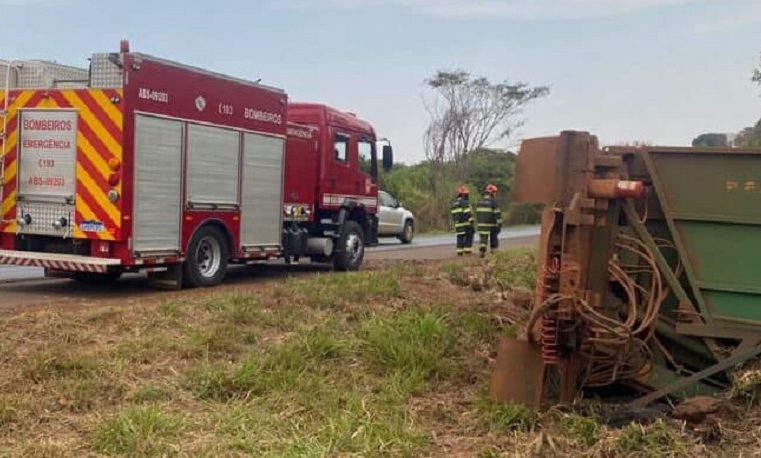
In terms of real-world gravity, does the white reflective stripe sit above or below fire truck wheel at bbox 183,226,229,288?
above

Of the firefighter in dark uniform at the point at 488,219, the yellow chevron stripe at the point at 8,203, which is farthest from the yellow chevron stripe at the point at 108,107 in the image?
the firefighter in dark uniform at the point at 488,219

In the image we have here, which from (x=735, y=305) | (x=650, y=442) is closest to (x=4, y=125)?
(x=735, y=305)

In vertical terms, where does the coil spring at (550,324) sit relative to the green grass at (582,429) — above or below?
above

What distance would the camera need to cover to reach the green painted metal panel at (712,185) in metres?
6.05

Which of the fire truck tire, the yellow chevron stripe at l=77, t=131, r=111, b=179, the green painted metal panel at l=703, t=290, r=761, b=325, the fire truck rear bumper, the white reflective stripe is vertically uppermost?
the yellow chevron stripe at l=77, t=131, r=111, b=179

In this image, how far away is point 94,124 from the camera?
1083 cm

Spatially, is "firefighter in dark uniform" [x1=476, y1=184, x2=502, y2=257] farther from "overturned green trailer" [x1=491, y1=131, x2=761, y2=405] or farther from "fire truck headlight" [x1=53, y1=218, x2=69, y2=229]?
"overturned green trailer" [x1=491, y1=131, x2=761, y2=405]

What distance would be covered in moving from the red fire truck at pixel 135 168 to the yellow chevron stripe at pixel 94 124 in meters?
0.01

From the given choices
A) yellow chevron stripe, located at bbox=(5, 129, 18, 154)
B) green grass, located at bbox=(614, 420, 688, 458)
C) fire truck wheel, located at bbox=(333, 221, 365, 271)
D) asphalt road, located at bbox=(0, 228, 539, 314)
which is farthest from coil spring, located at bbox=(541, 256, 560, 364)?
fire truck wheel, located at bbox=(333, 221, 365, 271)

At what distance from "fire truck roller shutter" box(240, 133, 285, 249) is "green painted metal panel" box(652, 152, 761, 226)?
783cm

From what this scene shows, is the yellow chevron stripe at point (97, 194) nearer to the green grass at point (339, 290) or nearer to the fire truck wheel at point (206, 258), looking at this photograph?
the fire truck wheel at point (206, 258)

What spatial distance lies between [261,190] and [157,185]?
8.01 feet

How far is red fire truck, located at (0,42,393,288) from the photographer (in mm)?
10773

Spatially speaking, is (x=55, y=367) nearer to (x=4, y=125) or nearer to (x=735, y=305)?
(x=735, y=305)
